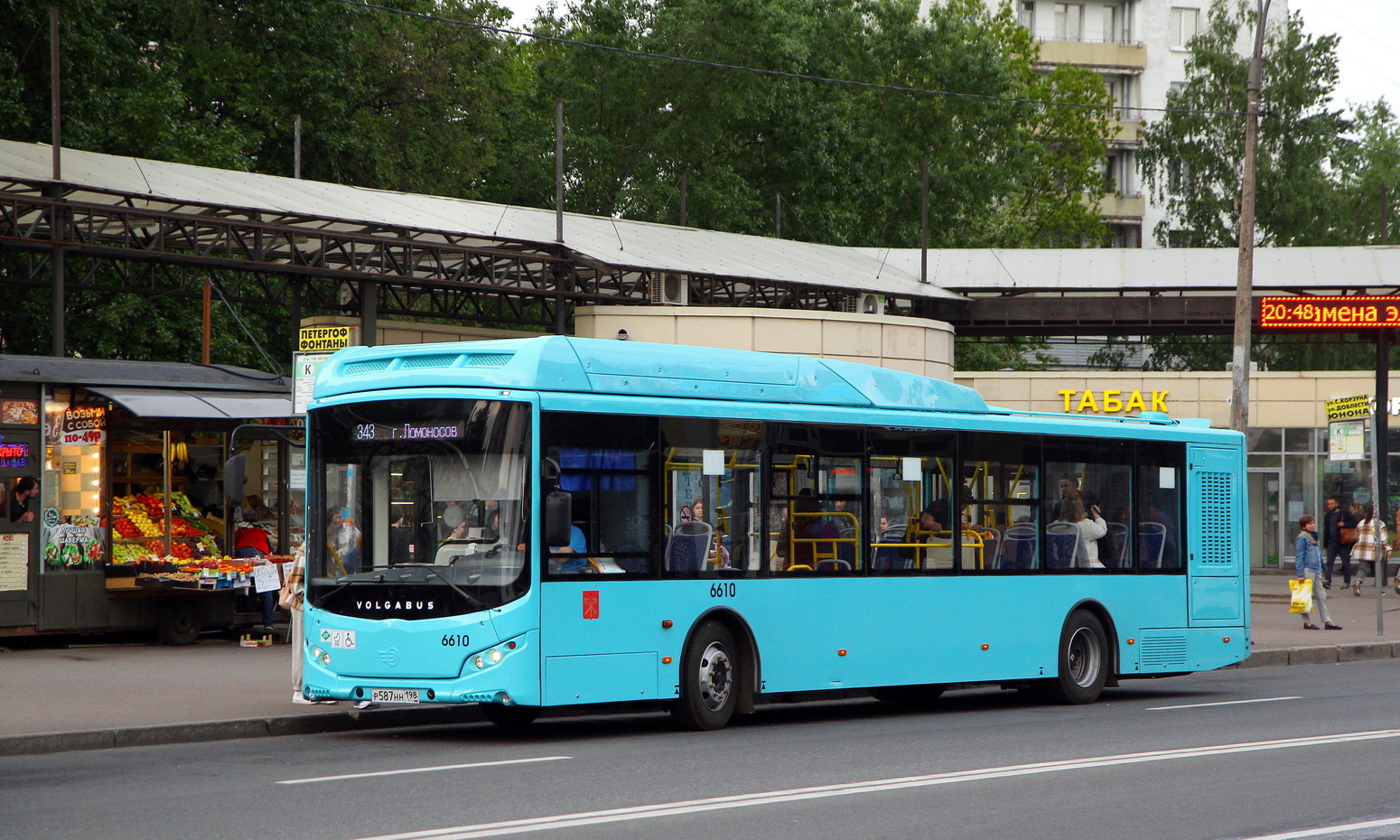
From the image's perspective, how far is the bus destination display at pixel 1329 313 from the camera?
1339 inches

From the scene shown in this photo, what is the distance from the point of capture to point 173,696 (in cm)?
1417

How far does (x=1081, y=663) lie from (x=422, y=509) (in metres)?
7.15

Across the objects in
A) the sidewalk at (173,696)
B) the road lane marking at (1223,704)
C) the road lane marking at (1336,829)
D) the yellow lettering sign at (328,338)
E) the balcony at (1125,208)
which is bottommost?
the road lane marking at (1223,704)

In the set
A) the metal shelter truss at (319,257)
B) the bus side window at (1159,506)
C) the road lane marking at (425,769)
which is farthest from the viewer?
the metal shelter truss at (319,257)

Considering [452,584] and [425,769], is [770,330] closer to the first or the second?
[452,584]

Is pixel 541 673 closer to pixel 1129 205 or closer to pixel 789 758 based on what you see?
pixel 789 758

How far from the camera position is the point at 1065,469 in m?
15.6

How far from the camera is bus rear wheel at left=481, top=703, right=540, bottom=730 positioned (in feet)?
41.6

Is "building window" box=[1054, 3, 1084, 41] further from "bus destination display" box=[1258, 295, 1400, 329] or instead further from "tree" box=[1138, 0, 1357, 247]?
"bus destination display" box=[1258, 295, 1400, 329]

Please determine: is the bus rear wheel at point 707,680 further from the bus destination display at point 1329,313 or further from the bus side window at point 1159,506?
the bus destination display at point 1329,313

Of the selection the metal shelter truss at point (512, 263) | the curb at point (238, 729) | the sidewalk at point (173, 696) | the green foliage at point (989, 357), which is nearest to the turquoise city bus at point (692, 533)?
the curb at point (238, 729)

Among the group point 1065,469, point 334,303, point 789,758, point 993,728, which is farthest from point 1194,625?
point 334,303

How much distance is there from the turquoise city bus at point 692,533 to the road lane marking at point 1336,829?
515 cm

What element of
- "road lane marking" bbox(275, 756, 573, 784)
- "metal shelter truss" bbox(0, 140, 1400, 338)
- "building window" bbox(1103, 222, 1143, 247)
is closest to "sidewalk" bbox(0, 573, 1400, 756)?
"road lane marking" bbox(275, 756, 573, 784)
